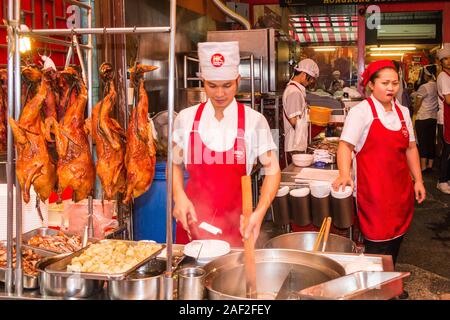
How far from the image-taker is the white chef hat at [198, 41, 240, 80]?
2.66 metres

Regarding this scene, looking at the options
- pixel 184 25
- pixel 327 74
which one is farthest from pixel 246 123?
pixel 327 74

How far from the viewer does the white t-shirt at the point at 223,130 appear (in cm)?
287

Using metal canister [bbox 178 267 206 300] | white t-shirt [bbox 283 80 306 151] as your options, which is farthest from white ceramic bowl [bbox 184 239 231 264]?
white t-shirt [bbox 283 80 306 151]

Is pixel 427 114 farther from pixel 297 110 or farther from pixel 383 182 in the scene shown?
pixel 383 182

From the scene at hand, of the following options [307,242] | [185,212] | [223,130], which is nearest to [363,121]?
[307,242]

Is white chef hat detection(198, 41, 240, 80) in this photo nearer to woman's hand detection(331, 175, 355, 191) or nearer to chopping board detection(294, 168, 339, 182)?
woman's hand detection(331, 175, 355, 191)

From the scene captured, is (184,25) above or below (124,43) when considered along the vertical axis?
above

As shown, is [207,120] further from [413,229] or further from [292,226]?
[413,229]

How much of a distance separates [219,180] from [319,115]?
3574 millimetres

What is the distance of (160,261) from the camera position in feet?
6.93

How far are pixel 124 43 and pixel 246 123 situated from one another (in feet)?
7.25

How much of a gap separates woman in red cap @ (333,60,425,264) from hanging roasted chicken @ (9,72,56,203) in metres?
2.07

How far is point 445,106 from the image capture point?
793 centimetres
